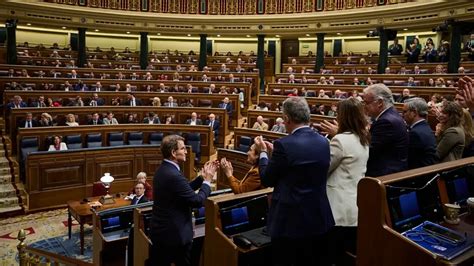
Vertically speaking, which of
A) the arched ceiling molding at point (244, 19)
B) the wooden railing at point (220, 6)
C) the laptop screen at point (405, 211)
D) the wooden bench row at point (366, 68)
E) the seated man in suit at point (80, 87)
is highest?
the wooden railing at point (220, 6)

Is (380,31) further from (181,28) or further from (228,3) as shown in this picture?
(181,28)

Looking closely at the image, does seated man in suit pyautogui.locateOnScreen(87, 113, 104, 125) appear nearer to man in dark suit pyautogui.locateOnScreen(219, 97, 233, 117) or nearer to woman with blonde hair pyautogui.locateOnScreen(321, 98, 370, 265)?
man in dark suit pyautogui.locateOnScreen(219, 97, 233, 117)

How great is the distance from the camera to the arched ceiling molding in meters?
11.4

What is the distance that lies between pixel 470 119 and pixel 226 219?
1.84 metres

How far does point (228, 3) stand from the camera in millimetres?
15125

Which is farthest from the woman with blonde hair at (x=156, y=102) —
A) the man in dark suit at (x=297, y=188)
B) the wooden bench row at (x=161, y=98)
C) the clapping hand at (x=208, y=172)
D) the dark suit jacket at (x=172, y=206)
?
the man in dark suit at (x=297, y=188)

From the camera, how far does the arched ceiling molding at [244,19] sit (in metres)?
11.4

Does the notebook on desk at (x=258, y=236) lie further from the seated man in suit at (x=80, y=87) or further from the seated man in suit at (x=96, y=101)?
the seated man in suit at (x=80, y=87)

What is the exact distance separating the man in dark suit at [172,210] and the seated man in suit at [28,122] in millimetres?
6154

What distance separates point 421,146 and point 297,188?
108cm

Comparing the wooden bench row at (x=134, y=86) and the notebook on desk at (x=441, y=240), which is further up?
the wooden bench row at (x=134, y=86)

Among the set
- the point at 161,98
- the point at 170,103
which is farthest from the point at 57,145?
the point at 161,98

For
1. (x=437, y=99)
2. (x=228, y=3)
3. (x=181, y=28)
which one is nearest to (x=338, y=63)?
(x=228, y=3)

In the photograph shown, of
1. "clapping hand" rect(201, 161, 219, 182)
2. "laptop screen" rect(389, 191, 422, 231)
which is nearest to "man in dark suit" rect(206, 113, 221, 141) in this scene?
"clapping hand" rect(201, 161, 219, 182)
